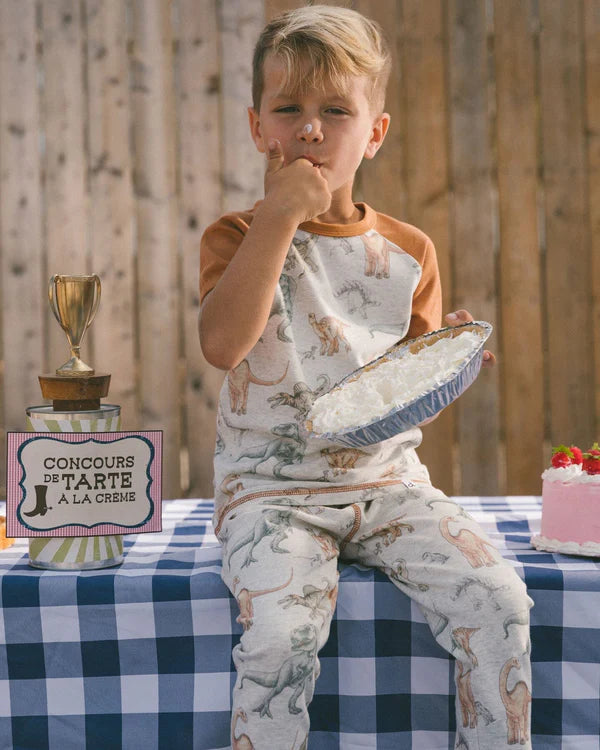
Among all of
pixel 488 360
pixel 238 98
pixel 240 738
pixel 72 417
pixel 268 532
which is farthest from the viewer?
pixel 238 98

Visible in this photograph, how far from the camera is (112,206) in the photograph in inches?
108

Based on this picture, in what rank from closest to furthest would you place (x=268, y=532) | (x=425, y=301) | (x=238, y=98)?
(x=268, y=532)
(x=425, y=301)
(x=238, y=98)

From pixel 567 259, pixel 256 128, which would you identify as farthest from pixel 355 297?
pixel 567 259

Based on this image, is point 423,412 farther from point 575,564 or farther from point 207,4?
point 207,4

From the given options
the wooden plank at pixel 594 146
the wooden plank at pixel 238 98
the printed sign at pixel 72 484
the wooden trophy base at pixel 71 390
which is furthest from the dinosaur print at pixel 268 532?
the wooden plank at pixel 594 146

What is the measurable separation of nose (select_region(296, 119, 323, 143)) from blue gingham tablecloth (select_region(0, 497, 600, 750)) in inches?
24.4

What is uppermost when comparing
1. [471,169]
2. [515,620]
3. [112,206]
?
[471,169]

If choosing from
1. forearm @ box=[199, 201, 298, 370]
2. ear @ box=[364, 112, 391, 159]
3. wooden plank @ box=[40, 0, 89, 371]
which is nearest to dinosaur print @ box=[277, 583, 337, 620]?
forearm @ box=[199, 201, 298, 370]

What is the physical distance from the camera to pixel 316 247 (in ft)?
4.18

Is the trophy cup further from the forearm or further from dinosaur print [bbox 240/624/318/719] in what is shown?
dinosaur print [bbox 240/624/318/719]

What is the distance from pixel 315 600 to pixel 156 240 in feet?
6.43

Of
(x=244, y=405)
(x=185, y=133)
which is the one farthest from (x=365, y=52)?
(x=185, y=133)

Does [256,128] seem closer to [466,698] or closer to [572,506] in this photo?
[572,506]

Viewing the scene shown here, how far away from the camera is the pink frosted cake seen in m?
1.22
